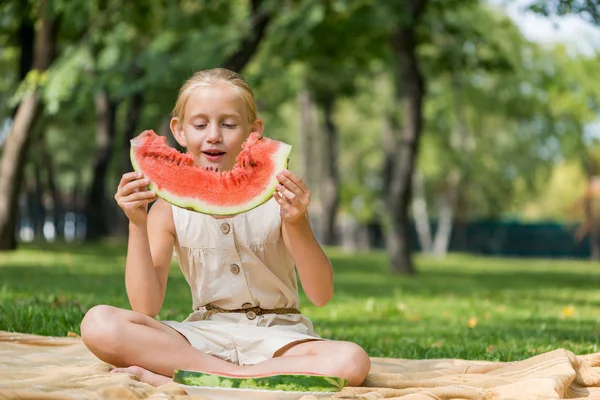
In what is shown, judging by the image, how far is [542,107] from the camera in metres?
26.6

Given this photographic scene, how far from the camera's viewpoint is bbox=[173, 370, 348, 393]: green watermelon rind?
3.24m

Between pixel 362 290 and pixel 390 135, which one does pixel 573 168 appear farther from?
pixel 362 290

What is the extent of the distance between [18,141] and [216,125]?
38.4 ft

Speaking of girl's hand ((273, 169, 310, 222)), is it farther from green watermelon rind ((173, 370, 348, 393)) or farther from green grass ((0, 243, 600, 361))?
green grass ((0, 243, 600, 361))

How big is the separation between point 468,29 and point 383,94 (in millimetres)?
13572

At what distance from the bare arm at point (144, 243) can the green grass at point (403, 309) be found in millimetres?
1403

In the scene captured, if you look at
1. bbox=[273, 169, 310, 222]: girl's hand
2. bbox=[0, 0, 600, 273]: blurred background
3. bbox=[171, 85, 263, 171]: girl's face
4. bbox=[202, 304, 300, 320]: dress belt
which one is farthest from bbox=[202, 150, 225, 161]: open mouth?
bbox=[0, 0, 600, 273]: blurred background

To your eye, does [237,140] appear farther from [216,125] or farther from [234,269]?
[234,269]

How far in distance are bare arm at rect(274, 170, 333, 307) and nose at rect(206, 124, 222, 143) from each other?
37 centimetres

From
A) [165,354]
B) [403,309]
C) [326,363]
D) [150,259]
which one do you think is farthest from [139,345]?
[403,309]

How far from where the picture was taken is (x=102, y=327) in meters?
3.50

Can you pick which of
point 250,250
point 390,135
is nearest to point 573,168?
point 390,135

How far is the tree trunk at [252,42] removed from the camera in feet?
44.1

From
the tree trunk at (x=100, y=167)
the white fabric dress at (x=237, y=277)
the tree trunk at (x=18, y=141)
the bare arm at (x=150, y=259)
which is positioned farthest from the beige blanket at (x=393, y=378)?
the tree trunk at (x=100, y=167)
